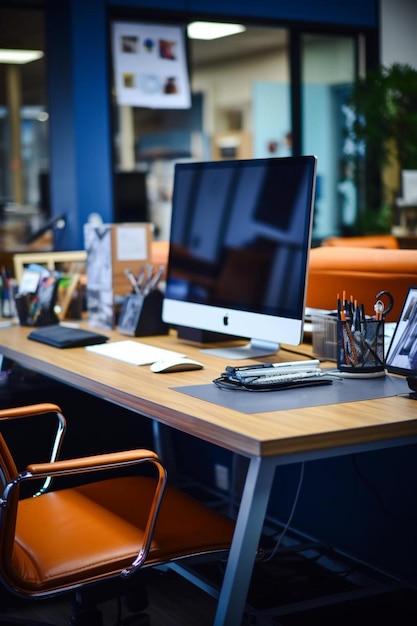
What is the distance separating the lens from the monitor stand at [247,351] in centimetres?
241

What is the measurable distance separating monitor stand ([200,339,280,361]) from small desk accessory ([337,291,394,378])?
1.24ft

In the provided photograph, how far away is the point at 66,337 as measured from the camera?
8.79 feet

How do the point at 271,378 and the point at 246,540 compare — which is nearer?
the point at 246,540

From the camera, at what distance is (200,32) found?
261 inches

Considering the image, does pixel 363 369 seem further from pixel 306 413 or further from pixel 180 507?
pixel 180 507

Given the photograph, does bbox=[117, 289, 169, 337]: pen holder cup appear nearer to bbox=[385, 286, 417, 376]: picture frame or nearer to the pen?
the pen

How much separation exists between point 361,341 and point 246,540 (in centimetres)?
67

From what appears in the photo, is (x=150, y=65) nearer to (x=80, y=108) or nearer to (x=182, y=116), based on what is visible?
(x=80, y=108)

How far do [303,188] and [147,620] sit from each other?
49.5 inches

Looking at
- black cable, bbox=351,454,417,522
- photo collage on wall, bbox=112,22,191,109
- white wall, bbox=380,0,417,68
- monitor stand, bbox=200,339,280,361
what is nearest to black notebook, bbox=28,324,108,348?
monitor stand, bbox=200,339,280,361

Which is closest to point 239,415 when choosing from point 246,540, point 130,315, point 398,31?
point 246,540

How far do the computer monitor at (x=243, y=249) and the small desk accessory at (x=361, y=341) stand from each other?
0.12 m

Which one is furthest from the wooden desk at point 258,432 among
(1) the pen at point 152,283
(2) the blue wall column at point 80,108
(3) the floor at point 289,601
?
(2) the blue wall column at point 80,108

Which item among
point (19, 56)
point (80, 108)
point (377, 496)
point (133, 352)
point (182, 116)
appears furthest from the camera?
point (182, 116)
